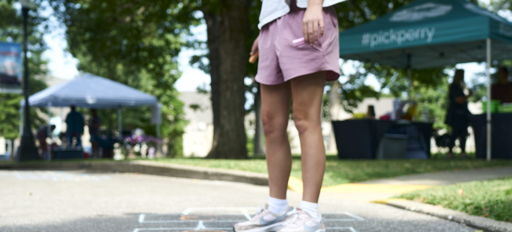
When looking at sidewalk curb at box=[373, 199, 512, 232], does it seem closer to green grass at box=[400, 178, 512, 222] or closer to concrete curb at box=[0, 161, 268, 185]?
green grass at box=[400, 178, 512, 222]

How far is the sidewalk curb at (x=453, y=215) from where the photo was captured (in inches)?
163

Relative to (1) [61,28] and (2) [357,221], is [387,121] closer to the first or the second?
(2) [357,221]

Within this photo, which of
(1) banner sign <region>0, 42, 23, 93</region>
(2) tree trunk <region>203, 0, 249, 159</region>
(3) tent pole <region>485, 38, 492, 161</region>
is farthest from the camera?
(1) banner sign <region>0, 42, 23, 93</region>

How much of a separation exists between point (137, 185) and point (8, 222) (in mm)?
3816

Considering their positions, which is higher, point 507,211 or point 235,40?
point 235,40

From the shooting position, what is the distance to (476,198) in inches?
207

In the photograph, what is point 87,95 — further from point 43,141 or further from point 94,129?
point 43,141

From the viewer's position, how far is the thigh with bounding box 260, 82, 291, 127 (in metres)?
3.73

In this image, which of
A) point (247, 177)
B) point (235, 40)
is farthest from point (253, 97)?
point (247, 177)

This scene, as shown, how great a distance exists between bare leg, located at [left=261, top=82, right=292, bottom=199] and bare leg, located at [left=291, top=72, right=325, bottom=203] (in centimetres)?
18

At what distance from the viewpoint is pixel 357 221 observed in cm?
470

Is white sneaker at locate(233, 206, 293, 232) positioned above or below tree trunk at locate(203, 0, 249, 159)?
below

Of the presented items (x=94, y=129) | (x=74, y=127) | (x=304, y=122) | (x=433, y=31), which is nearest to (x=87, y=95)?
(x=74, y=127)

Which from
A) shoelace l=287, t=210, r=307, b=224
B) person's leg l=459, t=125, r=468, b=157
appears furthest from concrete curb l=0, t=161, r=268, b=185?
person's leg l=459, t=125, r=468, b=157
